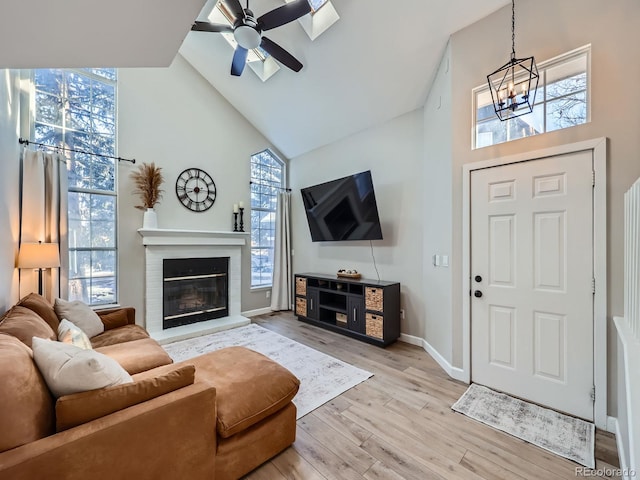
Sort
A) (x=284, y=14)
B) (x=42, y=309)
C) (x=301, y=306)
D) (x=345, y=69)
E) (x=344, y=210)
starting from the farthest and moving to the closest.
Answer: (x=301, y=306) → (x=344, y=210) → (x=345, y=69) → (x=284, y=14) → (x=42, y=309)

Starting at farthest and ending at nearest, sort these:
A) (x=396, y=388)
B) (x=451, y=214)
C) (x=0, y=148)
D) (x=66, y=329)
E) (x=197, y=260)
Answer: (x=197, y=260), (x=451, y=214), (x=396, y=388), (x=0, y=148), (x=66, y=329)

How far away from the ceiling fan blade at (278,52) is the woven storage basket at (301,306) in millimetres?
3434

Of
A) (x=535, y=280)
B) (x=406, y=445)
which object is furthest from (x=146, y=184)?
(x=535, y=280)

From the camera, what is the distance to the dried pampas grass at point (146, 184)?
13.4 feet

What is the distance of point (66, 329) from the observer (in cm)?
203

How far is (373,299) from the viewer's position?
3.77 m

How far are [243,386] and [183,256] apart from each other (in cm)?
322

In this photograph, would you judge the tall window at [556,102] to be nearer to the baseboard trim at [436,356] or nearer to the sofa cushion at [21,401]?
the baseboard trim at [436,356]

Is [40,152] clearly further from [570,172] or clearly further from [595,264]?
[595,264]

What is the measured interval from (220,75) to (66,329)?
4272 mm

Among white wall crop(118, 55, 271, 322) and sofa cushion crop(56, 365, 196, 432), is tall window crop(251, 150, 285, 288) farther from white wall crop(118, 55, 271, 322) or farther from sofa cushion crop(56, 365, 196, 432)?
sofa cushion crop(56, 365, 196, 432)

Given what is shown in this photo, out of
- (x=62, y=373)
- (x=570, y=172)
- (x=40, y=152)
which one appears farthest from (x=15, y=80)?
(x=570, y=172)

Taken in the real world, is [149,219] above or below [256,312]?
above

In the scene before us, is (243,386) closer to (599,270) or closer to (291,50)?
(599,270)
